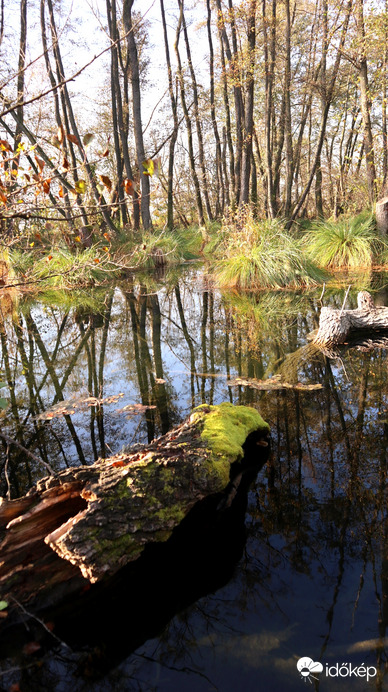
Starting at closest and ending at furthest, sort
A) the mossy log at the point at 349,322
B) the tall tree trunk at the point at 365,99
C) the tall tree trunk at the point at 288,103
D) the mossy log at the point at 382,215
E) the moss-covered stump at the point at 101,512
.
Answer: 1. the moss-covered stump at the point at 101,512
2. the mossy log at the point at 349,322
3. the tall tree trunk at the point at 365,99
4. the mossy log at the point at 382,215
5. the tall tree trunk at the point at 288,103

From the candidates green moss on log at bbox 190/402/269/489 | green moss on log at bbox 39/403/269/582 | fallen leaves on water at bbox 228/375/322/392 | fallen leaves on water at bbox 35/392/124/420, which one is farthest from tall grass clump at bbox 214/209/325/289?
green moss on log at bbox 39/403/269/582

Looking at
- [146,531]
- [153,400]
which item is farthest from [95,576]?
[153,400]

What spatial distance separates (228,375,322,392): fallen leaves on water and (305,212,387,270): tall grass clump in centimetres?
580

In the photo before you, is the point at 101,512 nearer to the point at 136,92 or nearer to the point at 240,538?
the point at 240,538

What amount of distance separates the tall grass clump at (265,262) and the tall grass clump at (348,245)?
3.16 feet

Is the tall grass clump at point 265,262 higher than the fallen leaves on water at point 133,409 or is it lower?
higher

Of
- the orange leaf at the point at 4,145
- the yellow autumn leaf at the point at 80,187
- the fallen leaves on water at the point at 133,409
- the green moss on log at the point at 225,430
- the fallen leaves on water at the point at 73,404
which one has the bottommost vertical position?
the fallen leaves on water at the point at 133,409

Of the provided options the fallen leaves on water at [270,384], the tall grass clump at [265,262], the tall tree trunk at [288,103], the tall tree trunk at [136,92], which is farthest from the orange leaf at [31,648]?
the tall tree trunk at [288,103]

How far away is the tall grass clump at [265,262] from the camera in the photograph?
7.55 m

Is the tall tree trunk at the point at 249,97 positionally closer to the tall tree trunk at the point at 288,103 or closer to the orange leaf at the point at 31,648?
the tall tree trunk at the point at 288,103

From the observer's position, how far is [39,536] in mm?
1500

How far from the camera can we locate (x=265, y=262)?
7.55 meters

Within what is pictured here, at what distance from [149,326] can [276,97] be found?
50.2 feet

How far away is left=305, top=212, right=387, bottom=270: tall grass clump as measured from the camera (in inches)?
342
